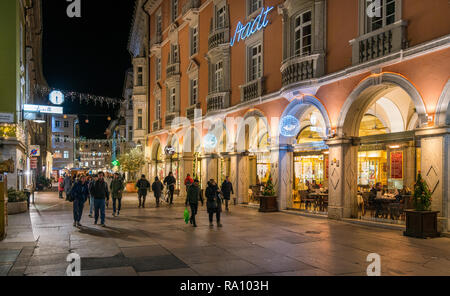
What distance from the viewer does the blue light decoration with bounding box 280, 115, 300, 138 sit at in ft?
57.4

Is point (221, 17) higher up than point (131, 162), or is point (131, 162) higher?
point (221, 17)

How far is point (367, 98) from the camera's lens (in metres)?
14.5

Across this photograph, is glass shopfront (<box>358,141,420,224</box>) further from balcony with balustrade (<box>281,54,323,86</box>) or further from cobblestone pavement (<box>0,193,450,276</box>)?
balcony with balustrade (<box>281,54,323,86</box>)

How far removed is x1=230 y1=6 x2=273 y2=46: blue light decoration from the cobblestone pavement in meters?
10.3

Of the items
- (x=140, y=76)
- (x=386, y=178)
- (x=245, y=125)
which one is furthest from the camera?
(x=140, y=76)

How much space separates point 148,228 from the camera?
13242mm

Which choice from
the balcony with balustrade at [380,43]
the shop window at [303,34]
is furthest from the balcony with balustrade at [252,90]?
the balcony with balustrade at [380,43]

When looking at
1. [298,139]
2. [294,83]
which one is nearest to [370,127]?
[298,139]

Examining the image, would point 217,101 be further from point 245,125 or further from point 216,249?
point 216,249

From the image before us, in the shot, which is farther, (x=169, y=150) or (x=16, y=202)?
(x=169, y=150)

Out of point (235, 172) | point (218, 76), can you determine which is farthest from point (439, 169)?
point (218, 76)

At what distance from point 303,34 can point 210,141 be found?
34.2ft

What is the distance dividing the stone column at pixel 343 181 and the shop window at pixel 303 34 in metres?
4.36

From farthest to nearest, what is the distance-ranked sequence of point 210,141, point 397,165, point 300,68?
point 210,141
point 397,165
point 300,68
